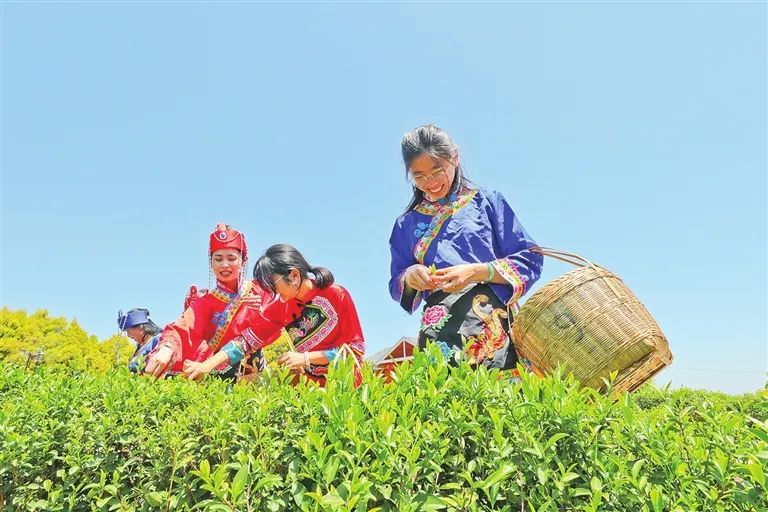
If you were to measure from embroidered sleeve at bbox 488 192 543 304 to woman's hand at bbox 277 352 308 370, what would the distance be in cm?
135

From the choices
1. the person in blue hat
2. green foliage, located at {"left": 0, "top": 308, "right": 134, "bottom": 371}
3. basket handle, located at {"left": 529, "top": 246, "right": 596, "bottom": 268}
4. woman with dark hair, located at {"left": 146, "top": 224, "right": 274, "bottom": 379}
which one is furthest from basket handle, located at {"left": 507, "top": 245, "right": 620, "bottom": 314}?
green foliage, located at {"left": 0, "top": 308, "right": 134, "bottom": 371}

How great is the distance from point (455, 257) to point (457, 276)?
273mm

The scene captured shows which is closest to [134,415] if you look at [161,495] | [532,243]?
[161,495]

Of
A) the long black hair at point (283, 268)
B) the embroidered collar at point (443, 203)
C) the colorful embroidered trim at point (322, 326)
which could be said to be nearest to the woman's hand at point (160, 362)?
the long black hair at point (283, 268)

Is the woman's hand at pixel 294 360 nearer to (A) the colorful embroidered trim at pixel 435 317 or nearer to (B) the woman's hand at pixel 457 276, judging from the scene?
(A) the colorful embroidered trim at pixel 435 317

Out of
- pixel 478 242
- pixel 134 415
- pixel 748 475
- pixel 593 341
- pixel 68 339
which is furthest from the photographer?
pixel 68 339

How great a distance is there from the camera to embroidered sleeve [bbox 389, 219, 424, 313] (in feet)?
9.54

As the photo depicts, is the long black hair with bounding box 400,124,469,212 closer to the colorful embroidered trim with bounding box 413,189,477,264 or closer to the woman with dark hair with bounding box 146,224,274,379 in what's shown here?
the colorful embroidered trim with bounding box 413,189,477,264

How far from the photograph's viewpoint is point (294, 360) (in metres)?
3.15

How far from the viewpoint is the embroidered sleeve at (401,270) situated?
114 inches

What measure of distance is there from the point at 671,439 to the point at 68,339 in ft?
55.3

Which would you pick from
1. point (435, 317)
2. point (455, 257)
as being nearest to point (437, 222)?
point (455, 257)

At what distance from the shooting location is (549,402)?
138 centimetres

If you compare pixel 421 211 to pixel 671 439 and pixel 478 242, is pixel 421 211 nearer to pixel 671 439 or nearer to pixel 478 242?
pixel 478 242
